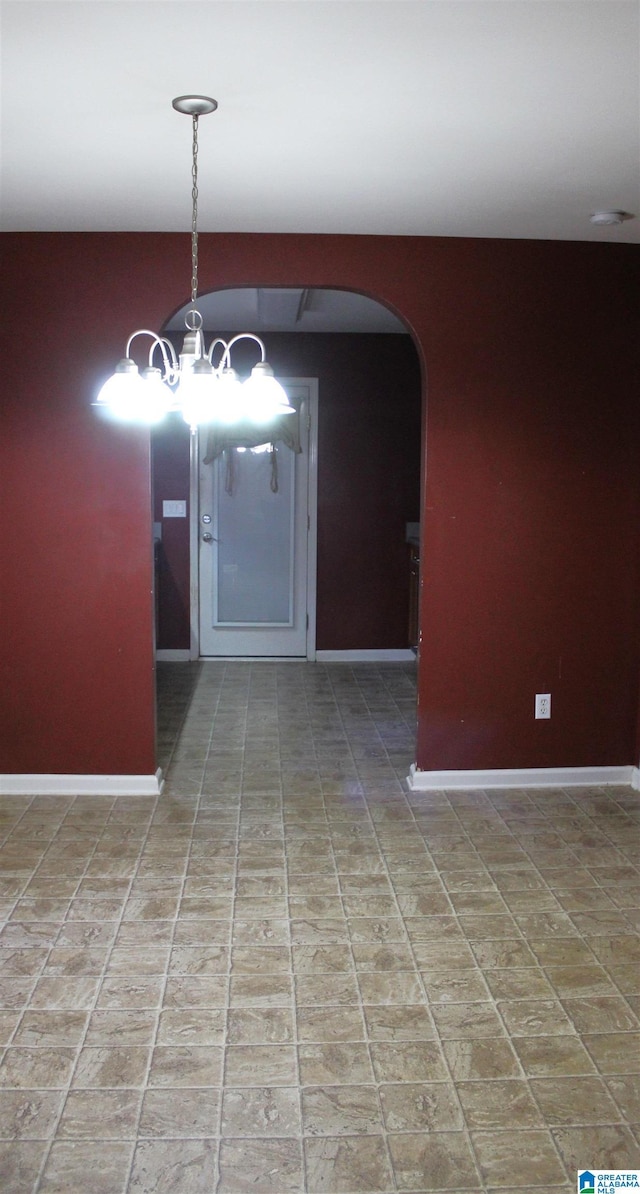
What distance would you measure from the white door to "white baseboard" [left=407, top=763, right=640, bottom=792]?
265 cm

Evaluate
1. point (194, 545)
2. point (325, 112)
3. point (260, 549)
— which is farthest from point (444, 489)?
point (194, 545)

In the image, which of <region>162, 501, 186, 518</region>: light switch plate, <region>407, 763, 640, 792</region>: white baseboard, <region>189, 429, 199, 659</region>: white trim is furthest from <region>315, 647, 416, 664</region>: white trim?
<region>407, 763, 640, 792</region>: white baseboard

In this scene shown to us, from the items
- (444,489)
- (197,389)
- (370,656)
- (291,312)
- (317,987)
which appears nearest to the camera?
(197,389)

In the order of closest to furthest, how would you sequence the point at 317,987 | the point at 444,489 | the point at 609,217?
the point at 317,987, the point at 609,217, the point at 444,489

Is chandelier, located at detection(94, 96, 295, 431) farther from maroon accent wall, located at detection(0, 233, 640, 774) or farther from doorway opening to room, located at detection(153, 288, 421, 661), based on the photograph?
doorway opening to room, located at detection(153, 288, 421, 661)

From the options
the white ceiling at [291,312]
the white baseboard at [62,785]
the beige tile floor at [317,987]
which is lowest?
the beige tile floor at [317,987]

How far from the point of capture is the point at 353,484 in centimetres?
699

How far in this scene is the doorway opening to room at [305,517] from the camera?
6.92m

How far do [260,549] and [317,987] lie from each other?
445cm

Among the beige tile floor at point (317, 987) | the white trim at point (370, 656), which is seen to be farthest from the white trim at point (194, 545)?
the beige tile floor at point (317, 987)

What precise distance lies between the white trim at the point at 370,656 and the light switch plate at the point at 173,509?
4.56 feet

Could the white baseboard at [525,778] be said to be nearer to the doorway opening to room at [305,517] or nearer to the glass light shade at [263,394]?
the glass light shade at [263,394]

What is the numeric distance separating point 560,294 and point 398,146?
5.28ft

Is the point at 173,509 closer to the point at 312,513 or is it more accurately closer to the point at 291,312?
the point at 312,513
